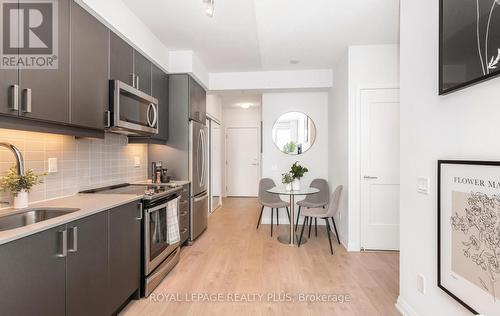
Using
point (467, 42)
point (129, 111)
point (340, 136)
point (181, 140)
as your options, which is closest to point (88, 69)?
point (129, 111)

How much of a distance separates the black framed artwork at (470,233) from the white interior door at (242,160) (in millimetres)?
6106

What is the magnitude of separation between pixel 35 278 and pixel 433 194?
2.21 metres

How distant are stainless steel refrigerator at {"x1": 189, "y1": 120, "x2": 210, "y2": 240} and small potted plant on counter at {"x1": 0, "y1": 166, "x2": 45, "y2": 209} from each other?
1959 mm

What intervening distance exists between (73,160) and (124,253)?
0.97 meters

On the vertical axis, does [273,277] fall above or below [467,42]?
below

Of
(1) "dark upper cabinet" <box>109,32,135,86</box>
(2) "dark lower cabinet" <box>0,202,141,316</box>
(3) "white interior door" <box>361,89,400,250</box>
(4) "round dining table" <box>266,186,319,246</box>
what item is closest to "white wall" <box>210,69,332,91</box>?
(3) "white interior door" <box>361,89,400,250</box>

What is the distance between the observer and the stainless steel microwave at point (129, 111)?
2238 millimetres

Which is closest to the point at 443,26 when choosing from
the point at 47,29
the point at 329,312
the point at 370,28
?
the point at 370,28

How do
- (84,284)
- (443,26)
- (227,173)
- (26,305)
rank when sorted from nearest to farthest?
(26,305), (443,26), (84,284), (227,173)

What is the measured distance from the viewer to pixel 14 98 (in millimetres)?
1387

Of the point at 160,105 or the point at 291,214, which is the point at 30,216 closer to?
the point at 160,105

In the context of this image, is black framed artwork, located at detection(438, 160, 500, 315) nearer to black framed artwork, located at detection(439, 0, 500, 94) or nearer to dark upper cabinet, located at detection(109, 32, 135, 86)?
black framed artwork, located at detection(439, 0, 500, 94)

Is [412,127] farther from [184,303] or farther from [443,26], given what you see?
[184,303]

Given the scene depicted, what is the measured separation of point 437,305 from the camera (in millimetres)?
1581
